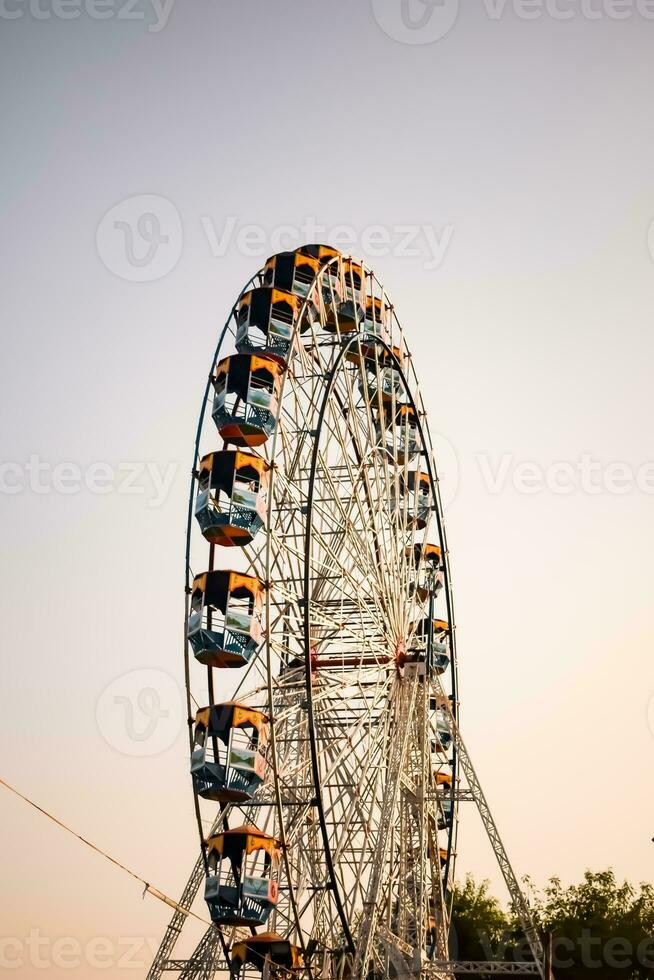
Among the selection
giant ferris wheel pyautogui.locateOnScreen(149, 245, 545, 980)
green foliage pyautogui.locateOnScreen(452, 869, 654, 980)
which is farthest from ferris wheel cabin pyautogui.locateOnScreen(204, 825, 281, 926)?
green foliage pyautogui.locateOnScreen(452, 869, 654, 980)

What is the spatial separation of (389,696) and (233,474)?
23.3 ft

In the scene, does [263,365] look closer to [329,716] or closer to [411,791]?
[329,716]

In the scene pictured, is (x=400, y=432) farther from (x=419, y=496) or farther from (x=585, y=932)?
(x=585, y=932)

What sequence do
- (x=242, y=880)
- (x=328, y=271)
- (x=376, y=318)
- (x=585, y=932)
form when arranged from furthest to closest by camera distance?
(x=585, y=932)
(x=376, y=318)
(x=328, y=271)
(x=242, y=880)

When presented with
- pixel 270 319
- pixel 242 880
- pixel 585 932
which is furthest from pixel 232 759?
pixel 585 932

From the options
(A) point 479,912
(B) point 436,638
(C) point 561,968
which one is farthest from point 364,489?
(A) point 479,912

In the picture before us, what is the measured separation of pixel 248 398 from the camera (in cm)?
2838

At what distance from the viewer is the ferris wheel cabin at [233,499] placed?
88.6 ft

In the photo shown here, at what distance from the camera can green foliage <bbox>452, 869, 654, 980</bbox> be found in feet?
165

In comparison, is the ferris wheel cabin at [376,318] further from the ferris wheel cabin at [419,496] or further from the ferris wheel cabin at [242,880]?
the ferris wheel cabin at [242,880]

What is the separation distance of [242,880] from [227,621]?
531 cm

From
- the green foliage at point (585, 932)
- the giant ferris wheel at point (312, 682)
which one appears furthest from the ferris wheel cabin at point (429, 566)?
the green foliage at point (585, 932)

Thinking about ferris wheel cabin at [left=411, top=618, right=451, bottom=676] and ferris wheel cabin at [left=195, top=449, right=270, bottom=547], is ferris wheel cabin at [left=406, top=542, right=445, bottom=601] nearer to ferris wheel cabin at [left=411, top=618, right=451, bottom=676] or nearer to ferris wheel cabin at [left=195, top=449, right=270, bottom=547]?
ferris wheel cabin at [left=411, top=618, right=451, bottom=676]

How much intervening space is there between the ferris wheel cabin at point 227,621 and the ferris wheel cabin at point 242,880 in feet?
11.9
